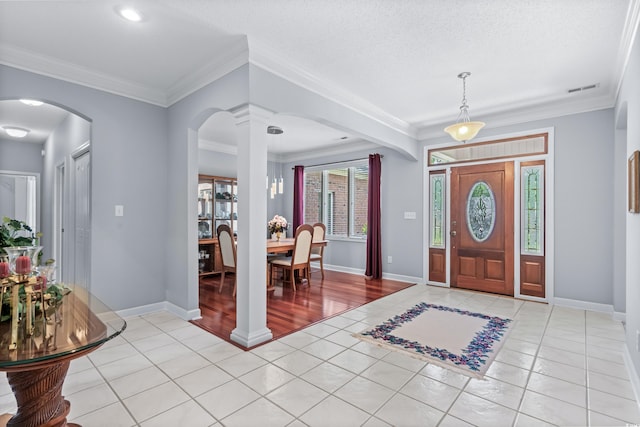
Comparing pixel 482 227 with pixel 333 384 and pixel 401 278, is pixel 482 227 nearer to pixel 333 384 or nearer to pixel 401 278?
pixel 401 278

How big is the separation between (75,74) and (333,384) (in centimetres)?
380

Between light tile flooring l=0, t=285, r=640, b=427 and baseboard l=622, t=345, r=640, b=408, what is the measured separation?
3 centimetres

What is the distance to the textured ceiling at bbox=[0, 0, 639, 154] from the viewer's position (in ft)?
7.40

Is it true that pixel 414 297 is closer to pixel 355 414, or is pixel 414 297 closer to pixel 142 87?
pixel 355 414

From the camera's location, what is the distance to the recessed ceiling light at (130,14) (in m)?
2.23

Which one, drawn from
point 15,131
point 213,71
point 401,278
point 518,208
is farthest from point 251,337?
point 15,131

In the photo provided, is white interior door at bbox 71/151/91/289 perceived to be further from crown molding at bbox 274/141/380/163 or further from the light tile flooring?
crown molding at bbox 274/141/380/163

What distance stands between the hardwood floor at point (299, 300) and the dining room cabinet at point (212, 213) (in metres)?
0.33

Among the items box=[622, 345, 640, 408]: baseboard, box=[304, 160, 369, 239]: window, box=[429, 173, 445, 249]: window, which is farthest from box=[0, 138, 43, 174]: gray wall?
box=[622, 345, 640, 408]: baseboard

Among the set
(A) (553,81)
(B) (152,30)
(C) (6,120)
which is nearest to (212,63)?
(B) (152,30)

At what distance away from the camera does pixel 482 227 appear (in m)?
4.74

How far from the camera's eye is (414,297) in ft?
14.8

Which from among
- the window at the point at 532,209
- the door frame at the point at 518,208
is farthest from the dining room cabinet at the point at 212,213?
the window at the point at 532,209

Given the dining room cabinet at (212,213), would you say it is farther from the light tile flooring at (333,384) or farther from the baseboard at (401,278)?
the baseboard at (401,278)
